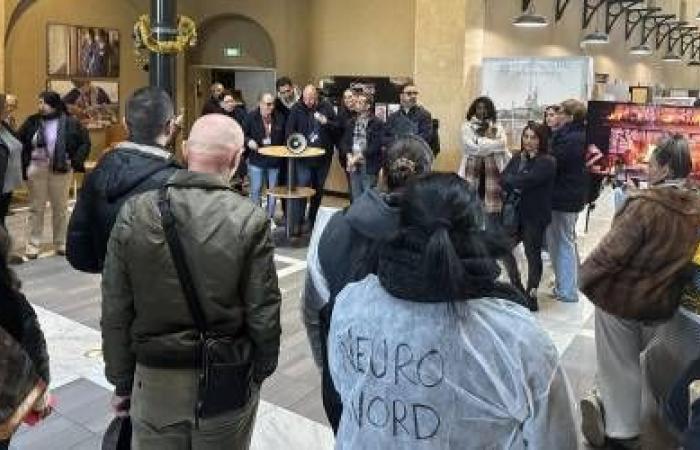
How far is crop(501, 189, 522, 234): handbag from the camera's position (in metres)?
5.21

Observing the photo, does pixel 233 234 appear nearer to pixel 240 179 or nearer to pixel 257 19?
pixel 240 179

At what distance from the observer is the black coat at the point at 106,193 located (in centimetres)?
251

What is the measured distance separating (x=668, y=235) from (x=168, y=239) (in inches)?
76.5

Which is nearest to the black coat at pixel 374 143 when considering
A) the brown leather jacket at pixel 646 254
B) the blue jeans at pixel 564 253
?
the blue jeans at pixel 564 253

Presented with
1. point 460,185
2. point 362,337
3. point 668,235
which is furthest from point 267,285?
point 668,235

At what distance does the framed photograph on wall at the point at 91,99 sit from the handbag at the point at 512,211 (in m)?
7.41

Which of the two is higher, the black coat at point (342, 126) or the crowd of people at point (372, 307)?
the black coat at point (342, 126)

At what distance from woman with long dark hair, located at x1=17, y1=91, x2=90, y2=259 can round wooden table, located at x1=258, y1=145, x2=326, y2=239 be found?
71.6 inches

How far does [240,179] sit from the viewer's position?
912cm

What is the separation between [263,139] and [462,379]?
22.1 feet

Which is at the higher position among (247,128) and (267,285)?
(247,128)

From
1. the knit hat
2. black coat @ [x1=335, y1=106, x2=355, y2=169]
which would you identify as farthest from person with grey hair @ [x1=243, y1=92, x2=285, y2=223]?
the knit hat

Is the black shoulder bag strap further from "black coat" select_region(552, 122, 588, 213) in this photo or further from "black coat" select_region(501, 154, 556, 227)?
"black coat" select_region(552, 122, 588, 213)

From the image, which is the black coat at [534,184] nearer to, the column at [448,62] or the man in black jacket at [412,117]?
the man in black jacket at [412,117]
